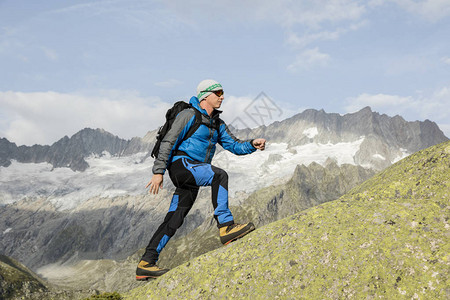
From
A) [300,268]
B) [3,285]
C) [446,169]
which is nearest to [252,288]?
[300,268]

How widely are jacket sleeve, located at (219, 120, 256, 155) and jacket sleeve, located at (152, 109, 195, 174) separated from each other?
3.97 feet

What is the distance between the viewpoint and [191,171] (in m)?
7.65

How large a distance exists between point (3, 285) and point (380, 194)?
143678mm

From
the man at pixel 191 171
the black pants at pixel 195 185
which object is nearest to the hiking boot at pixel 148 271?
the man at pixel 191 171

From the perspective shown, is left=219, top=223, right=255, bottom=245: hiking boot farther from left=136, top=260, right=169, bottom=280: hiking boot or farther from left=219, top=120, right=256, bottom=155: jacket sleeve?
left=219, top=120, right=256, bottom=155: jacket sleeve

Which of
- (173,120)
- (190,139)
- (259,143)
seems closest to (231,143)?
(259,143)

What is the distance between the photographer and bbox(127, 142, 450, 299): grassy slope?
5.05 m

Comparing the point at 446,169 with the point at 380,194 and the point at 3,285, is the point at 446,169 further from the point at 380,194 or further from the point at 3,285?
the point at 3,285

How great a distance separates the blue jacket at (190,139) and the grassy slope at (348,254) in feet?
7.27

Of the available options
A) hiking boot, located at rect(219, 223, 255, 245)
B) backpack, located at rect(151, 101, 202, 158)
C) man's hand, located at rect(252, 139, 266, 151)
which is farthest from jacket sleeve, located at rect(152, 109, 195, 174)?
hiking boot, located at rect(219, 223, 255, 245)

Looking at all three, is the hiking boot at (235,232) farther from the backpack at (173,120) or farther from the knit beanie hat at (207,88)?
the knit beanie hat at (207,88)

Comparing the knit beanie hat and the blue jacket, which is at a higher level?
the knit beanie hat

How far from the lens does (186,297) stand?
614 cm

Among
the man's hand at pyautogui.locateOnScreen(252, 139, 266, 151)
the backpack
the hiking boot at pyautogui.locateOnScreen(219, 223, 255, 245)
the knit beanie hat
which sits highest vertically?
the knit beanie hat
